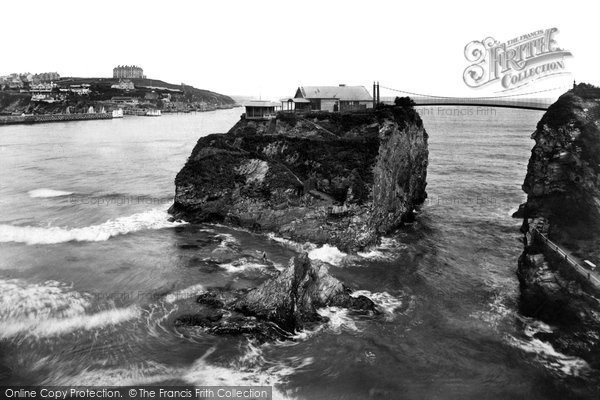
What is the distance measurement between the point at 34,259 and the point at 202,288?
16755 mm

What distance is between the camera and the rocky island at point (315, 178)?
40656 mm

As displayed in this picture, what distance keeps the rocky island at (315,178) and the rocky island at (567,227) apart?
13208 mm

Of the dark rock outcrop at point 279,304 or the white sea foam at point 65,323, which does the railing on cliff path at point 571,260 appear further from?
the white sea foam at point 65,323

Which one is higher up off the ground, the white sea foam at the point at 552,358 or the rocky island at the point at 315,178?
the rocky island at the point at 315,178

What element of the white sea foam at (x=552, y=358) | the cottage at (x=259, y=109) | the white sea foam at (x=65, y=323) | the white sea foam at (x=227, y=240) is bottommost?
the white sea foam at (x=552, y=358)

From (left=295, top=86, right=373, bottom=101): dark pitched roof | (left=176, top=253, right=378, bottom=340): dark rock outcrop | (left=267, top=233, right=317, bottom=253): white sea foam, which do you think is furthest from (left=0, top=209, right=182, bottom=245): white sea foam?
(left=295, top=86, right=373, bottom=101): dark pitched roof

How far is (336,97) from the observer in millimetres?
66750

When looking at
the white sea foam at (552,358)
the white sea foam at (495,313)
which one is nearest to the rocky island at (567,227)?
the white sea foam at (552,358)

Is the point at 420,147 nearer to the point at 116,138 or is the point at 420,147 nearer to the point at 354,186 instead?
the point at 354,186

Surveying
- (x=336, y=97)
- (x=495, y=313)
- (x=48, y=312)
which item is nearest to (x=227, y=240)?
(x=48, y=312)

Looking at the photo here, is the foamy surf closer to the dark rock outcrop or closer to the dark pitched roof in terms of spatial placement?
the dark rock outcrop

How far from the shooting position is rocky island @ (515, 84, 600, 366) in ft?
78.5

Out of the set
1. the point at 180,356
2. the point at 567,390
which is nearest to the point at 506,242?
the point at 567,390

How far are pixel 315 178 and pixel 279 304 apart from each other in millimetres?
21044
